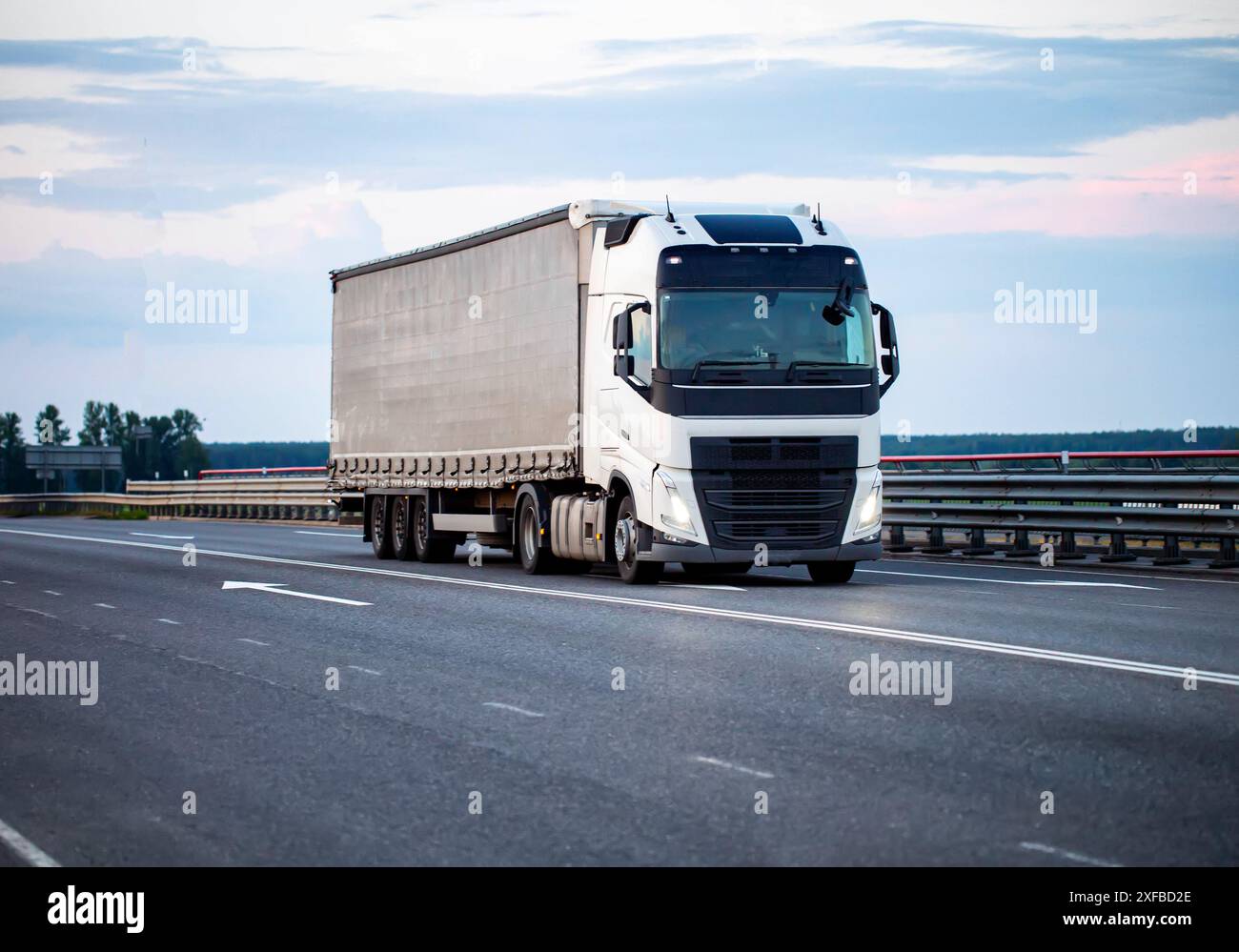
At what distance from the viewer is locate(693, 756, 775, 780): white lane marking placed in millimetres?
7180

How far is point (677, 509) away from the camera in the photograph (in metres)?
17.2

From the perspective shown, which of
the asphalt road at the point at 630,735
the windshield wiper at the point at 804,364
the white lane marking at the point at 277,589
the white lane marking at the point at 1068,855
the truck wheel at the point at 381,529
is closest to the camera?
the white lane marking at the point at 1068,855

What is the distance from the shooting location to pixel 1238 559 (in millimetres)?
19844

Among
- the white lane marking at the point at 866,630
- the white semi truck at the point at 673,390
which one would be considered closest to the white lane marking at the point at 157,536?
the white lane marking at the point at 866,630

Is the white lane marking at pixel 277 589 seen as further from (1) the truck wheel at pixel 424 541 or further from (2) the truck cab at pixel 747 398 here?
(1) the truck wheel at pixel 424 541

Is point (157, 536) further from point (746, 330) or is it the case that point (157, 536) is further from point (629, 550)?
point (746, 330)

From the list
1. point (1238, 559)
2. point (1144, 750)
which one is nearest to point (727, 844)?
point (1144, 750)

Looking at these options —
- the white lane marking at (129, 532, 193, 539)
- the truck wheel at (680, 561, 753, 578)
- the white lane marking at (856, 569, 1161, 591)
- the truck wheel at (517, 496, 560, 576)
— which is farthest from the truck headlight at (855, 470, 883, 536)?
the white lane marking at (129, 532, 193, 539)

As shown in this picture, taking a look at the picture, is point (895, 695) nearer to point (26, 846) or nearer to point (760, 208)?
point (26, 846)

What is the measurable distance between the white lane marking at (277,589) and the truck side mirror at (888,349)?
19.4ft

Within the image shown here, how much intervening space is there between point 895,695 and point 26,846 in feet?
15.8

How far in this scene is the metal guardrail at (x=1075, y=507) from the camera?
20109 mm

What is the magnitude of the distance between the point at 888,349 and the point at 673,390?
239cm
